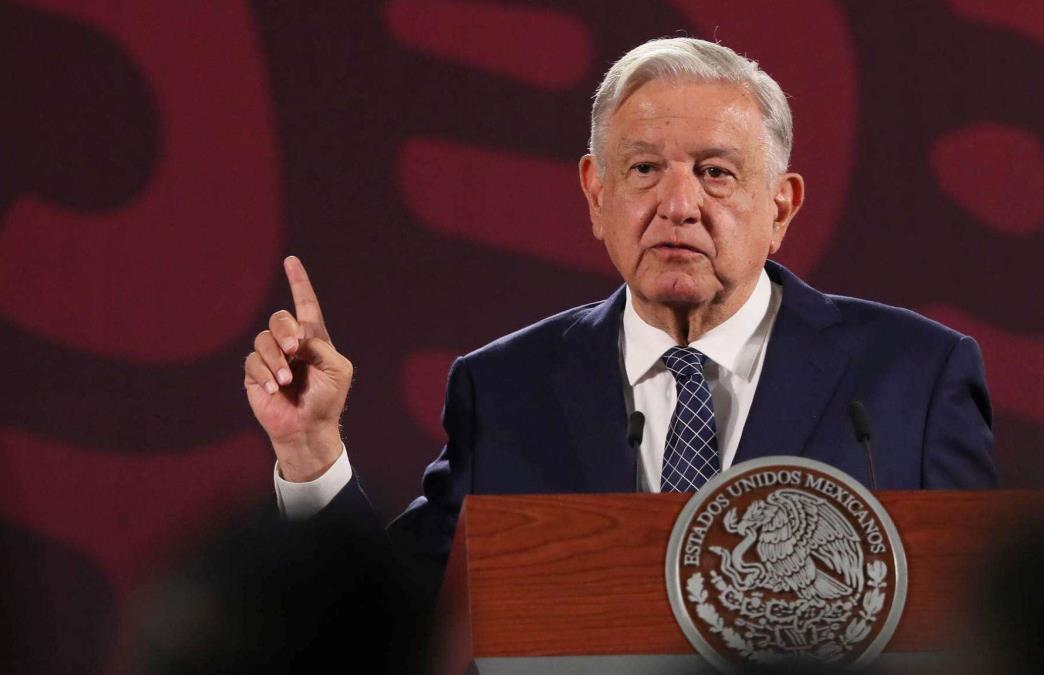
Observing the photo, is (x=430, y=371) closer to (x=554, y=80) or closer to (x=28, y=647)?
(x=554, y=80)

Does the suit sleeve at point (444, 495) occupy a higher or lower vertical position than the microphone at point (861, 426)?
lower

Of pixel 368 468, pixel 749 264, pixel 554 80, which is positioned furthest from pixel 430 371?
pixel 749 264

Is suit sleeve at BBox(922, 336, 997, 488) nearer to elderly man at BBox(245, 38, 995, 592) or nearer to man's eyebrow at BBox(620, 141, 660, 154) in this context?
elderly man at BBox(245, 38, 995, 592)

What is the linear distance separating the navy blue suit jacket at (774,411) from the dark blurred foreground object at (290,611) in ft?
0.39

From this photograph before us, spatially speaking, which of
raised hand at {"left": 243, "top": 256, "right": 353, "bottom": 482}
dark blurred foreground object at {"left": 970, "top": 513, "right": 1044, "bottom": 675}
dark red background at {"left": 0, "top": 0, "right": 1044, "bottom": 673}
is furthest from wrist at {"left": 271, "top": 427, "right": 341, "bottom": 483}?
dark blurred foreground object at {"left": 970, "top": 513, "right": 1044, "bottom": 675}

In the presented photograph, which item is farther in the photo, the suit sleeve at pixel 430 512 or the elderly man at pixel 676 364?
the elderly man at pixel 676 364

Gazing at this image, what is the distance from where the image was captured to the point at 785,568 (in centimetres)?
157

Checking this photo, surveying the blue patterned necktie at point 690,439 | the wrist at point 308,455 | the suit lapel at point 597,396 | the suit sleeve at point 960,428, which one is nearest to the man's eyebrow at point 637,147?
the suit lapel at point 597,396

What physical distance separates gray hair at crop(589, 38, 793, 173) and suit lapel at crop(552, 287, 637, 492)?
1.05 feet

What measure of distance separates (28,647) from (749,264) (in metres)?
1.57

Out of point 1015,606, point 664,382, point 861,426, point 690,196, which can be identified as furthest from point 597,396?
point 1015,606

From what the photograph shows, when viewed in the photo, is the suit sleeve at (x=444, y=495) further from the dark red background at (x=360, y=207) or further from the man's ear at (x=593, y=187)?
the dark red background at (x=360, y=207)

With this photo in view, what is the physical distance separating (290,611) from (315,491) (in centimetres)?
39

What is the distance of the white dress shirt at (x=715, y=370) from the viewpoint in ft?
7.75
